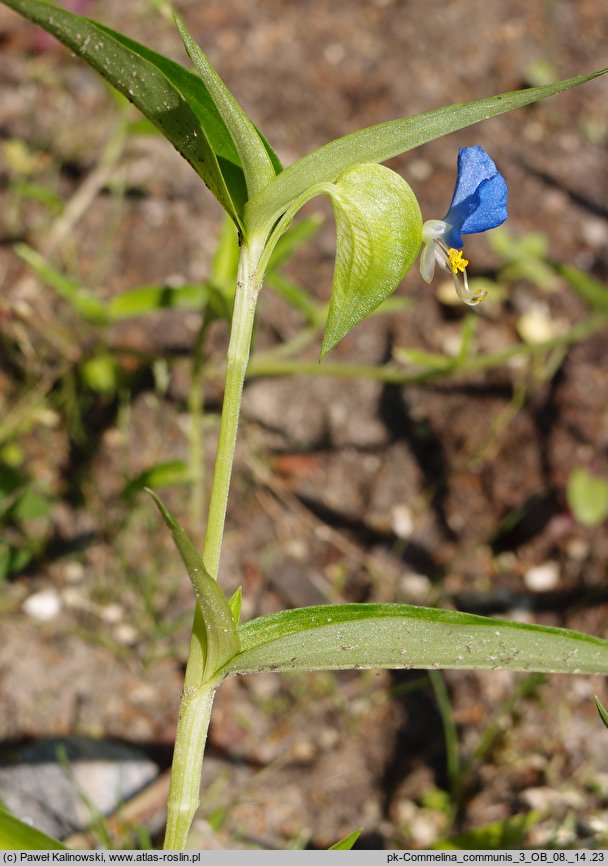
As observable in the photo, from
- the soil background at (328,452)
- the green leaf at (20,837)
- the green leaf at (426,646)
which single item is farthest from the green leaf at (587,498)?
the green leaf at (20,837)

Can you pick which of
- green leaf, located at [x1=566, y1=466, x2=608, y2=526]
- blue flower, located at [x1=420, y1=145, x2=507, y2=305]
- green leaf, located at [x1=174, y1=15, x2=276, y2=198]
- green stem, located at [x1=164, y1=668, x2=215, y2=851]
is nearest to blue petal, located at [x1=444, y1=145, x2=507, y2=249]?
blue flower, located at [x1=420, y1=145, x2=507, y2=305]

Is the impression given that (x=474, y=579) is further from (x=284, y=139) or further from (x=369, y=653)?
(x=284, y=139)

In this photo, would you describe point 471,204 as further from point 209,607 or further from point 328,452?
point 328,452

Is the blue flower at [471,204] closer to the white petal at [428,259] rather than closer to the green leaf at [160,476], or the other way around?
the white petal at [428,259]

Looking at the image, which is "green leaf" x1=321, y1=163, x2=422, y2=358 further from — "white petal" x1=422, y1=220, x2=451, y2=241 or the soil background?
the soil background

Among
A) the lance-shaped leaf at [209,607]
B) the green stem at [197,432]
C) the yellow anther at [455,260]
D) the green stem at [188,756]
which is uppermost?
the green stem at [197,432]
